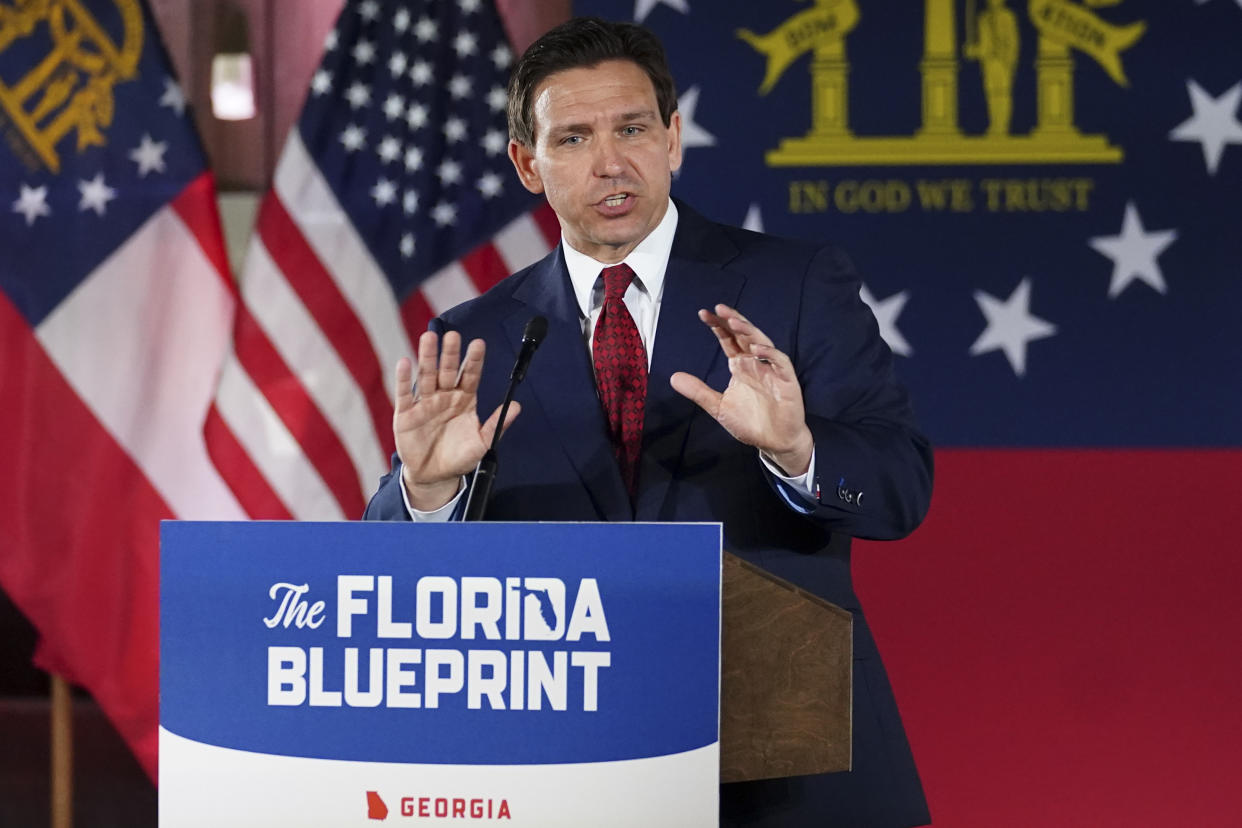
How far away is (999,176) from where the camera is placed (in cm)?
330

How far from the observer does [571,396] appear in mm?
1656

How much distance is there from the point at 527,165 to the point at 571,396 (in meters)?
0.41

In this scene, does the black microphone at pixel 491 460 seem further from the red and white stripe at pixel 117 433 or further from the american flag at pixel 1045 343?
the red and white stripe at pixel 117 433

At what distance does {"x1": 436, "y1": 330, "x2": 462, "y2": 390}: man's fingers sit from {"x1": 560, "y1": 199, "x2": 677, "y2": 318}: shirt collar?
13.5 inches

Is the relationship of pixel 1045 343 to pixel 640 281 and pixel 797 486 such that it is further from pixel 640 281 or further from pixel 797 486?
pixel 797 486

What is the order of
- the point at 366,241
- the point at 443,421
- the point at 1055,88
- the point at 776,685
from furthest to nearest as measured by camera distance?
the point at 366,241 < the point at 1055,88 < the point at 443,421 < the point at 776,685

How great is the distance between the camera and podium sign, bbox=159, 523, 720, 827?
110cm

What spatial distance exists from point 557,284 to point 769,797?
2.26ft

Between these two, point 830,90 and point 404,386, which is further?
point 830,90

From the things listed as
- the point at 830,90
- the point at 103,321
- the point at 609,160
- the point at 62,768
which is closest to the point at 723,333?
the point at 609,160

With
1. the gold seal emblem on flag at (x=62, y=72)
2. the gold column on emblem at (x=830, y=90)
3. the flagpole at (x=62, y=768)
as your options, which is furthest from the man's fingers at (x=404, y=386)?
the flagpole at (x=62, y=768)

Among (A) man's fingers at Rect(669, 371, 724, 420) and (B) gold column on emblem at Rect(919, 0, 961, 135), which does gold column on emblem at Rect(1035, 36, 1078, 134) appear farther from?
(A) man's fingers at Rect(669, 371, 724, 420)

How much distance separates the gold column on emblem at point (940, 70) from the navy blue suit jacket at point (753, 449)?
1.69 m

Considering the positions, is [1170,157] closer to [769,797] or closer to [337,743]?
[769,797]
